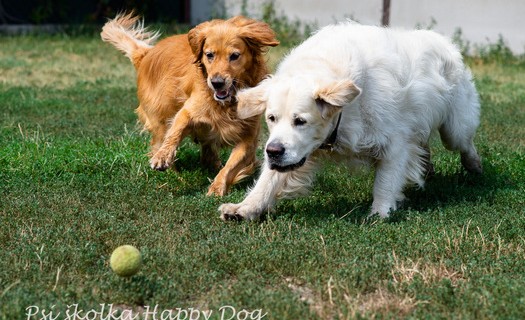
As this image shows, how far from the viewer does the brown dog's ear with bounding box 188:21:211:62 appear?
6506mm

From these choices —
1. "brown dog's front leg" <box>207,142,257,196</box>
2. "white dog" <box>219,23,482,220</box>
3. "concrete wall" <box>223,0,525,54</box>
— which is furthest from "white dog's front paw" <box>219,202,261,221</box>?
"concrete wall" <box>223,0,525,54</box>

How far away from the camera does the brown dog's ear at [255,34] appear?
21.1 feet

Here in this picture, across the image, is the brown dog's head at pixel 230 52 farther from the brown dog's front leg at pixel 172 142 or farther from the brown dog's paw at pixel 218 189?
the brown dog's paw at pixel 218 189

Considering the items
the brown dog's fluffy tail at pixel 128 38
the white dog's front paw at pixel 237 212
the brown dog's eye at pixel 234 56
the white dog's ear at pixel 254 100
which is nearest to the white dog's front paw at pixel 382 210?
the white dog's front paw at pixel 237 212

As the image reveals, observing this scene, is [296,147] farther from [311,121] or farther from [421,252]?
[421,252]

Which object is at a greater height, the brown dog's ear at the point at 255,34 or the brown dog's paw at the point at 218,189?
the brown dog's ear at the point at 255,34

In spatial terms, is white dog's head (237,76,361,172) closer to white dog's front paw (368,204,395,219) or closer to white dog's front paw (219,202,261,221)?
white dog's front paw (219,202,261,221)

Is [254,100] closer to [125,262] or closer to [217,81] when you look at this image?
[217,81]

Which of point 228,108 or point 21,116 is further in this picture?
point 21,116

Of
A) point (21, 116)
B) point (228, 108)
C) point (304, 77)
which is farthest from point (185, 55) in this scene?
point (21, 116)

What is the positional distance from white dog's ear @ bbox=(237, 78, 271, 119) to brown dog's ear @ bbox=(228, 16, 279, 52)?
957mm

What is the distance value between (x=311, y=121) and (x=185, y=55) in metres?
2.12

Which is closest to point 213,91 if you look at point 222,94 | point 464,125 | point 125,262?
point 222,94

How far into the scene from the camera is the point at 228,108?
6547 mm
